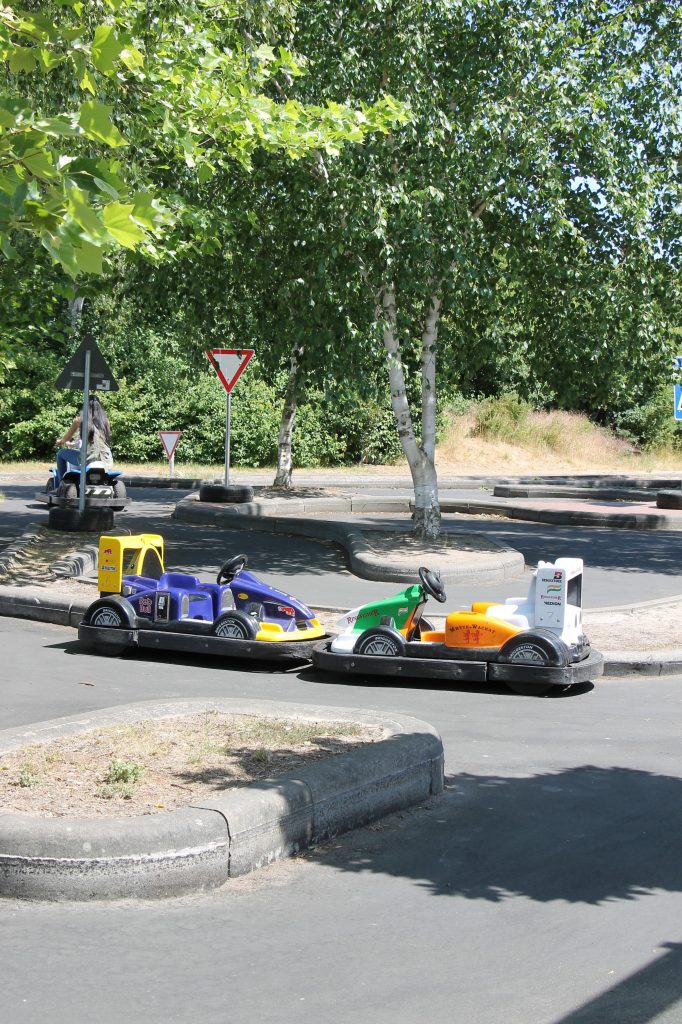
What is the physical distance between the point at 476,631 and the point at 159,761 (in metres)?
3.53

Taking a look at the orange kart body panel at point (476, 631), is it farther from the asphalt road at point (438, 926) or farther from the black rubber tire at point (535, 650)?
the asphalt road at point (438, 926)

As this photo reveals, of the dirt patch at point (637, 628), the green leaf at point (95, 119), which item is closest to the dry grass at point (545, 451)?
the dirt patch at point (637, 628)

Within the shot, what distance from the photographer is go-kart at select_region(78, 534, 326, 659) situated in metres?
9.43

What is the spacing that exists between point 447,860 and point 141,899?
132 centimetres

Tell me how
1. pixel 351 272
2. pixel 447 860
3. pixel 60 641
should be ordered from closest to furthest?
pixel 447 860 < pixel 60 641 < pixel 351 272

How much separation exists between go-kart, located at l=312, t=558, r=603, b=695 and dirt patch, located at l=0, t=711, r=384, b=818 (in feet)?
6.97

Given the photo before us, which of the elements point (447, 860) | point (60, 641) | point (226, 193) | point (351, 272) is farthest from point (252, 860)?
point (226, 193)

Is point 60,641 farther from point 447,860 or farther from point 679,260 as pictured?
point 679,260

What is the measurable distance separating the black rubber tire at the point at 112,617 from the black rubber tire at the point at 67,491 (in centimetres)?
753

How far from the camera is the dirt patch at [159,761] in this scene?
→ 17.6 ft

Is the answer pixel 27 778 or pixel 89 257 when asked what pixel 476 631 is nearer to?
pixel 27 778

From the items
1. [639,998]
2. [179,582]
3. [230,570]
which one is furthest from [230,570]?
[639,998]

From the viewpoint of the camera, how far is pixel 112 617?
9.82 m

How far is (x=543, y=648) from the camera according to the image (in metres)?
8.68
